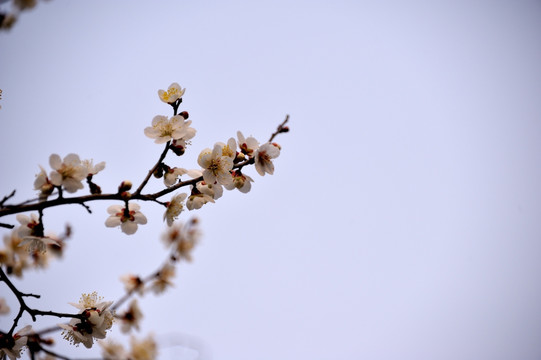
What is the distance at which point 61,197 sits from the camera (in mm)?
1418

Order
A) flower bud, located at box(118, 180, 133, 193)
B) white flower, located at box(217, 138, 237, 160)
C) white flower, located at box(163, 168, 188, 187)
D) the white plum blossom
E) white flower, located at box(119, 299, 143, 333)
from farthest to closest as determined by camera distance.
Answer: white flower, located at box(119, 299, 143, 333), white flower, located at box(217, 138, 237, 160), white flower, located at box(163, 168, 188, 187), flower bud, located at box(118, 180, 133, 193), the white plum blossom

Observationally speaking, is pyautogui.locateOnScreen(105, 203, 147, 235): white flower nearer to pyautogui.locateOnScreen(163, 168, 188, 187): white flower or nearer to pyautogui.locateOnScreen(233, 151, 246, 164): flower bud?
pyautogui.locateOnScreen(163, 168, 188, 187): white flower

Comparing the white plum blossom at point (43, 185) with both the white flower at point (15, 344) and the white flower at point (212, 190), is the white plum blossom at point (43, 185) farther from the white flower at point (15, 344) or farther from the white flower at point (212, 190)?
the white flower at point (15, 344)

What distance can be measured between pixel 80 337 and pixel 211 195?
109 centimetres

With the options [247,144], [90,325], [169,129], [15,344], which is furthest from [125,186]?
[15,344]

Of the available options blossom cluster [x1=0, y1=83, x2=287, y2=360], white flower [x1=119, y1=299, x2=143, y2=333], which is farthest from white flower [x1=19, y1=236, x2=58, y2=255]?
white flower [x1=119, y1=299, x2=143, y2=333]

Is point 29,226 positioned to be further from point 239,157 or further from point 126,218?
point 239,157

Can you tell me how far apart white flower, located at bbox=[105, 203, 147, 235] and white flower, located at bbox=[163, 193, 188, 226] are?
126 mm

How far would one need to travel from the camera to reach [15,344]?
1641 millimetres

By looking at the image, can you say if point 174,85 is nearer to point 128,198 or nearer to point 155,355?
point 128,198

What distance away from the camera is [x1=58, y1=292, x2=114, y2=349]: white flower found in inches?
67.5

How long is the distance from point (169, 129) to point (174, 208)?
46cm

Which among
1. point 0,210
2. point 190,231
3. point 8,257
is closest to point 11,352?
point 0,210

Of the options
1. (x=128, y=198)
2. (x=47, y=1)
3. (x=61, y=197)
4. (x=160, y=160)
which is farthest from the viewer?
(x=160, y=160)
